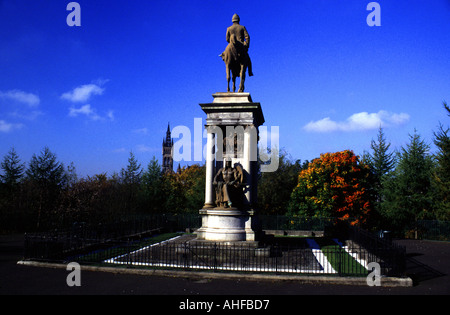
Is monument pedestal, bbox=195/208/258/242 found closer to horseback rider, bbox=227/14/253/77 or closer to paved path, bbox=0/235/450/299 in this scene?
paved path, bbox=0/235/450/299

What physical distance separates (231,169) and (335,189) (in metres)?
18.7

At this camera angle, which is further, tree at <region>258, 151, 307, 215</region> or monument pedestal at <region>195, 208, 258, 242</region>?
tree at <region>258, 151, 307, 215</region>

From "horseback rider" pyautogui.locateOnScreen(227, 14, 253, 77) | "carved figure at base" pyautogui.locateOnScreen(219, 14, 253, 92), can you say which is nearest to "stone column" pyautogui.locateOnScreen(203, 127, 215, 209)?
"carved figure at base" pyautogui.locateOnScreen(219, 14, 253, 92)

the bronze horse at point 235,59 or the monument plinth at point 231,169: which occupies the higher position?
the bronze horse at point 235,59

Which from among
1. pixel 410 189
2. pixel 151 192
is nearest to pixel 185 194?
pixel 151 192

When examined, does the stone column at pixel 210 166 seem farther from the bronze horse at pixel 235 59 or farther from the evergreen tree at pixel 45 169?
the evergreen tree at pixel 45 169

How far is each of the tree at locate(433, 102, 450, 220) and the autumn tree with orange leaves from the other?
574 centimetres

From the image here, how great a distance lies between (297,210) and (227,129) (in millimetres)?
19597

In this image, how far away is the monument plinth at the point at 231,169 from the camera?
617 inches

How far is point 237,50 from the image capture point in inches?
702

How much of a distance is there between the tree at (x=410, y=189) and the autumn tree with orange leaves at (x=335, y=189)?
7.67 ft

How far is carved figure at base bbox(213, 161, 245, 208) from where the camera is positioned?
15.8m

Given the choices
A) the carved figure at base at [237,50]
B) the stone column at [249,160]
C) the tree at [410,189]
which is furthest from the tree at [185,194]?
the carved figure at base at [237,50]

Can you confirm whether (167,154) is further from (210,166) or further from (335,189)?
(210,166)
